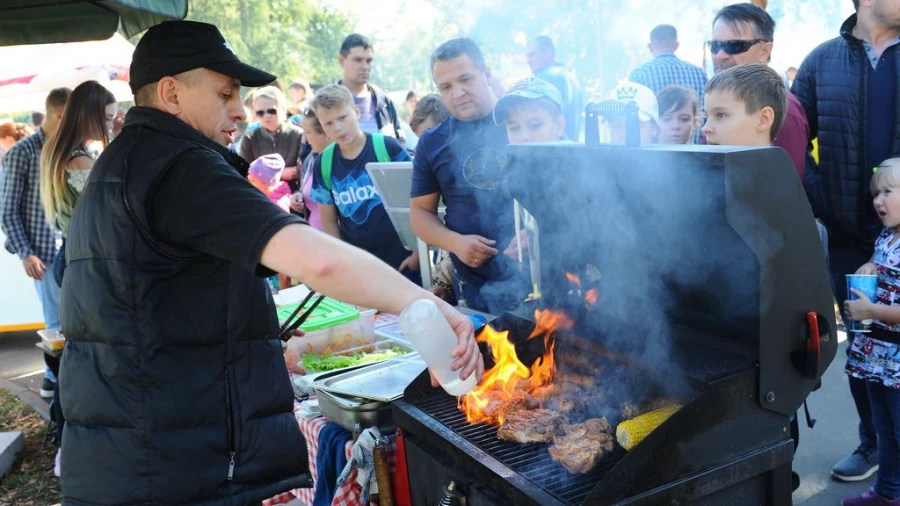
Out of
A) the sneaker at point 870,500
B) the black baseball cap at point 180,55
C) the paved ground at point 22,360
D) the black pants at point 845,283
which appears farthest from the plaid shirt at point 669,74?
the paved ground at point 22,360

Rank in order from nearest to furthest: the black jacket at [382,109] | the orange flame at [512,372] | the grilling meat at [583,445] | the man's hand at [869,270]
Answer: the grilling meat at [583,445], the orange flame at [512,372], the man's hand at [869,270], the black jacket at [382,109]

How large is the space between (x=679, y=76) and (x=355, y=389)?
471 cm

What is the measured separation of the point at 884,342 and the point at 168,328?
3041mm

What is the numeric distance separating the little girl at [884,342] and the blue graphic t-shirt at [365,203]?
288 centimetres

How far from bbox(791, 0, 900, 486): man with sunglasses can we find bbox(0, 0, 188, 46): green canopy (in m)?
3.38

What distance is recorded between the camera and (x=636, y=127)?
2064mm

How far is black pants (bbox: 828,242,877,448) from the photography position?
3.77 metres

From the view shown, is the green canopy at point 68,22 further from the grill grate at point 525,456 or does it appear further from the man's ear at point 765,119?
the man's ear at point 765,119

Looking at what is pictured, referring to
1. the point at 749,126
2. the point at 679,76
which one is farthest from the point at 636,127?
the point at 679,76

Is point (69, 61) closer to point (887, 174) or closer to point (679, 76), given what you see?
point (679, 76)

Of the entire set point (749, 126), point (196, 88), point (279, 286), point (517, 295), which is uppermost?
point (196, 88)

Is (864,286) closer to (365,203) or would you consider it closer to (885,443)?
(885,443)

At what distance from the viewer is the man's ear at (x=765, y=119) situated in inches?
114

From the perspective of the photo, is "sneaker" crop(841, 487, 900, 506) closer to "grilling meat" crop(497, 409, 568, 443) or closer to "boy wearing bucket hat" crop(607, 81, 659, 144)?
"boy wearing bucket hat" crop(607, 81, 659, 144)
